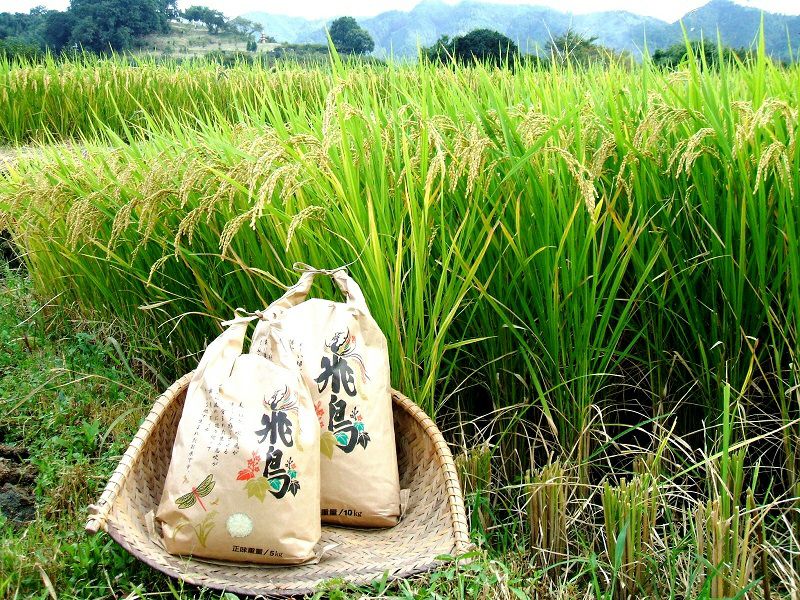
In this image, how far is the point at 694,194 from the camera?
2.21 meters

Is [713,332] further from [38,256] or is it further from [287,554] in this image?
[38,256]

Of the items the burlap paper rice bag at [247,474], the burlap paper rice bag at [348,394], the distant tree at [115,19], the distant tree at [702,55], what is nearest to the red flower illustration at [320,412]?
the burlap paper rice bag at [348,394]

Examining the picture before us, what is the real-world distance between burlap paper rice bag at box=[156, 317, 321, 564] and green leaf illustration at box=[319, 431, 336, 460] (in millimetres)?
129

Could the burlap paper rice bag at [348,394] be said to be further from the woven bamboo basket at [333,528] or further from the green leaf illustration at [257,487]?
the green leaf illustration at [257,487]

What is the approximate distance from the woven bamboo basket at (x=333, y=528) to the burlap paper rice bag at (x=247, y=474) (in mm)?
63

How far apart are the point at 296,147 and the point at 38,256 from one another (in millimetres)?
1954

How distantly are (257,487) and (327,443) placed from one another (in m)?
0.26

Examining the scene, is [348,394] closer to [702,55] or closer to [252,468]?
[252,468]

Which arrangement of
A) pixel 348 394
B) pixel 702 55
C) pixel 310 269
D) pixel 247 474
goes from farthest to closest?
pixel 702 55, pixel 310 269, pixel 348 394, pixel 247 474

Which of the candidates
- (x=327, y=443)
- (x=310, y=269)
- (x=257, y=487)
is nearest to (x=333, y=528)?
(x=327, y=443)

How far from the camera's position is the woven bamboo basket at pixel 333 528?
5.67 ft

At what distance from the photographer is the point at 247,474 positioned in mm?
1781

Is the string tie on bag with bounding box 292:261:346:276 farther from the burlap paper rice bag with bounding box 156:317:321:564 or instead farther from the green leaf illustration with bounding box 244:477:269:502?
the green leaf illustration with bounding box 244:477:269:502

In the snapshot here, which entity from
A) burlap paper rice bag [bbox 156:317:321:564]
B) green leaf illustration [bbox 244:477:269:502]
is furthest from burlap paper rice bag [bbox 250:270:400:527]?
green leaf illustration [bbox 244:477:269:502]
